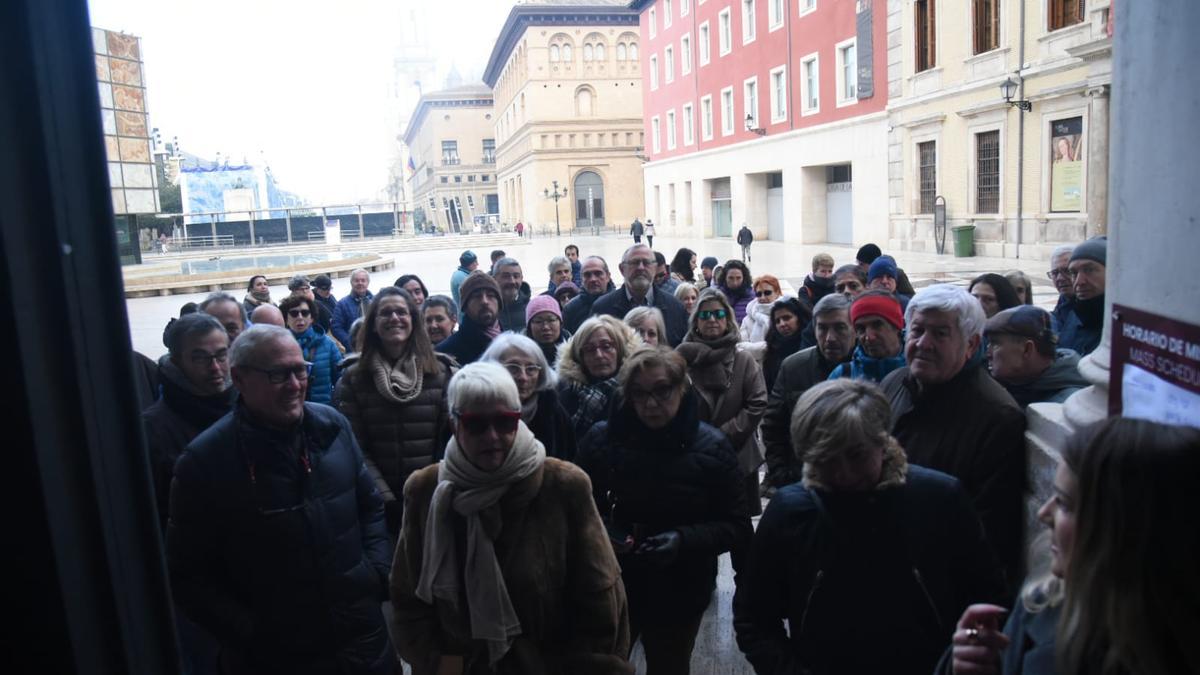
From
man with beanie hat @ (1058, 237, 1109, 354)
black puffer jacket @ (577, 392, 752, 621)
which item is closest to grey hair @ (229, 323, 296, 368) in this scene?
black puffer jacket @ (577, 392, 752, 621)

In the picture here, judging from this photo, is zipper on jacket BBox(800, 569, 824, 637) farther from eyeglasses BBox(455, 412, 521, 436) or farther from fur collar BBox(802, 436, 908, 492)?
eyeglasses BBox(455, 412, 521, 436)

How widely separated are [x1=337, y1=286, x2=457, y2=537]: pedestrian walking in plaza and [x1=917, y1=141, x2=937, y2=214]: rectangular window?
26.2m

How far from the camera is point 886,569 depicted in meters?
2.49

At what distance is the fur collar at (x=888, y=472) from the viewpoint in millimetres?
2521

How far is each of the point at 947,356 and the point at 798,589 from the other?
3.43ft

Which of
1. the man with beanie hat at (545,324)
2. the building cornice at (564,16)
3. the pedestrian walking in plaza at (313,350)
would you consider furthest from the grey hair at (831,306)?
the building cornice at (564,16)

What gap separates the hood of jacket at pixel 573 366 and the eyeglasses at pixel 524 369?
426 millimetres

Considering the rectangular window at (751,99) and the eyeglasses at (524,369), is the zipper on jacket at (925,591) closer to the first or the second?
the eyeglasses at (524,369)

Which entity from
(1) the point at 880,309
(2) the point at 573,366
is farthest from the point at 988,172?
(2) the point at 573,366

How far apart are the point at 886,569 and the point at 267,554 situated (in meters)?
2.01

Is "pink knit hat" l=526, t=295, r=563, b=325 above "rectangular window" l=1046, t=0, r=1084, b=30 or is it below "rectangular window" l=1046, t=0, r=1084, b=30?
below

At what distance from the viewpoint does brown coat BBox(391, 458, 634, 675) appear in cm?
284

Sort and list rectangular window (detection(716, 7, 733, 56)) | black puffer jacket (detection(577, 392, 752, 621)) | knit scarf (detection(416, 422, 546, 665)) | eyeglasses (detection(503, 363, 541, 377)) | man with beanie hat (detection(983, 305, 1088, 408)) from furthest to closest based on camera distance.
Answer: rectangular window (detection(716, 7, 733, 56)) → eyeglasses (detection(503, 363, 541, 377)) → man with beanie hat (detection(983, 305, 1088, 408)) → black puffer jacket (detection(577, 392, 752, 621)) → knit scarf (detection(416, 422, 546, 665))

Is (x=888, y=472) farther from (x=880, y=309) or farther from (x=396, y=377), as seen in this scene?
(x=396, y=377)
